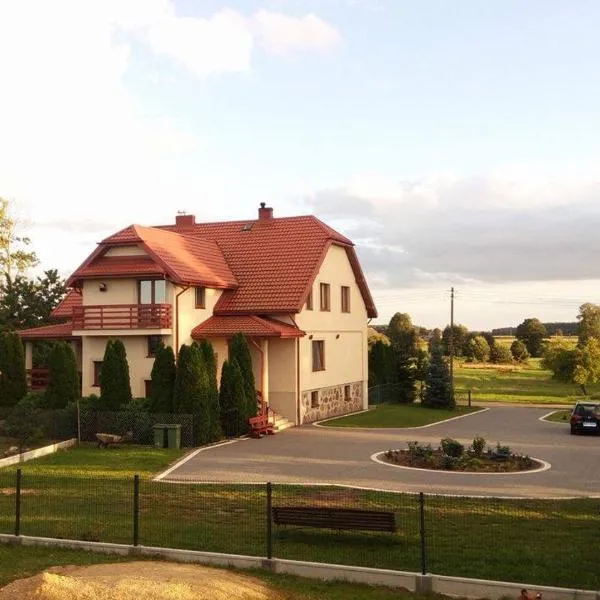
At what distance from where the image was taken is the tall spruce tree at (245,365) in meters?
27.2

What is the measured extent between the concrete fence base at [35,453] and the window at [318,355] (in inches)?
465

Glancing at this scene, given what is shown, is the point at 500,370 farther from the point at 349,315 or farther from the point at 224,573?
the point at 224,573

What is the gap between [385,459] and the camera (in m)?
21.1

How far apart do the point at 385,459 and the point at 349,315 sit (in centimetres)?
1625

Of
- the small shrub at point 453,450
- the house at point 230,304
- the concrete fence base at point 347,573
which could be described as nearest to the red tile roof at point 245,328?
the house at point 230,304

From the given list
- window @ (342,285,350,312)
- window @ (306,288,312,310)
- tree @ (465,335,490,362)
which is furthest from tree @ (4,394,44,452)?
tree @ (465,335,490,362)

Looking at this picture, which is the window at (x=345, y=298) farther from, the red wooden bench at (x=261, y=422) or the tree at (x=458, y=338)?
the tree at (x=458, y=338)

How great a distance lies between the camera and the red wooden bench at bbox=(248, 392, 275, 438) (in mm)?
26609

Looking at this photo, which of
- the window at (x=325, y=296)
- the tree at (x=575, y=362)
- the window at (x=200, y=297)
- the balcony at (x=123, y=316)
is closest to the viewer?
the balcony at (x=123, y=316)

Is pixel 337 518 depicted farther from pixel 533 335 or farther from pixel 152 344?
pixel 533 335

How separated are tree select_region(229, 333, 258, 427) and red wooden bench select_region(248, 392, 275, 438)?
428mm

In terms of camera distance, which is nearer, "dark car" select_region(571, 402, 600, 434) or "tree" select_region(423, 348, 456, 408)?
"dark car" select_region(571, 402, 600, 434)

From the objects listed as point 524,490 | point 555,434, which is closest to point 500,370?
point 555,434

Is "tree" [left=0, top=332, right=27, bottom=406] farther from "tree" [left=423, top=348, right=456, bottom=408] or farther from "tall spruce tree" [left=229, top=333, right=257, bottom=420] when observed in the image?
"tree" [left=423, top=348, right=456, bottom=408]
